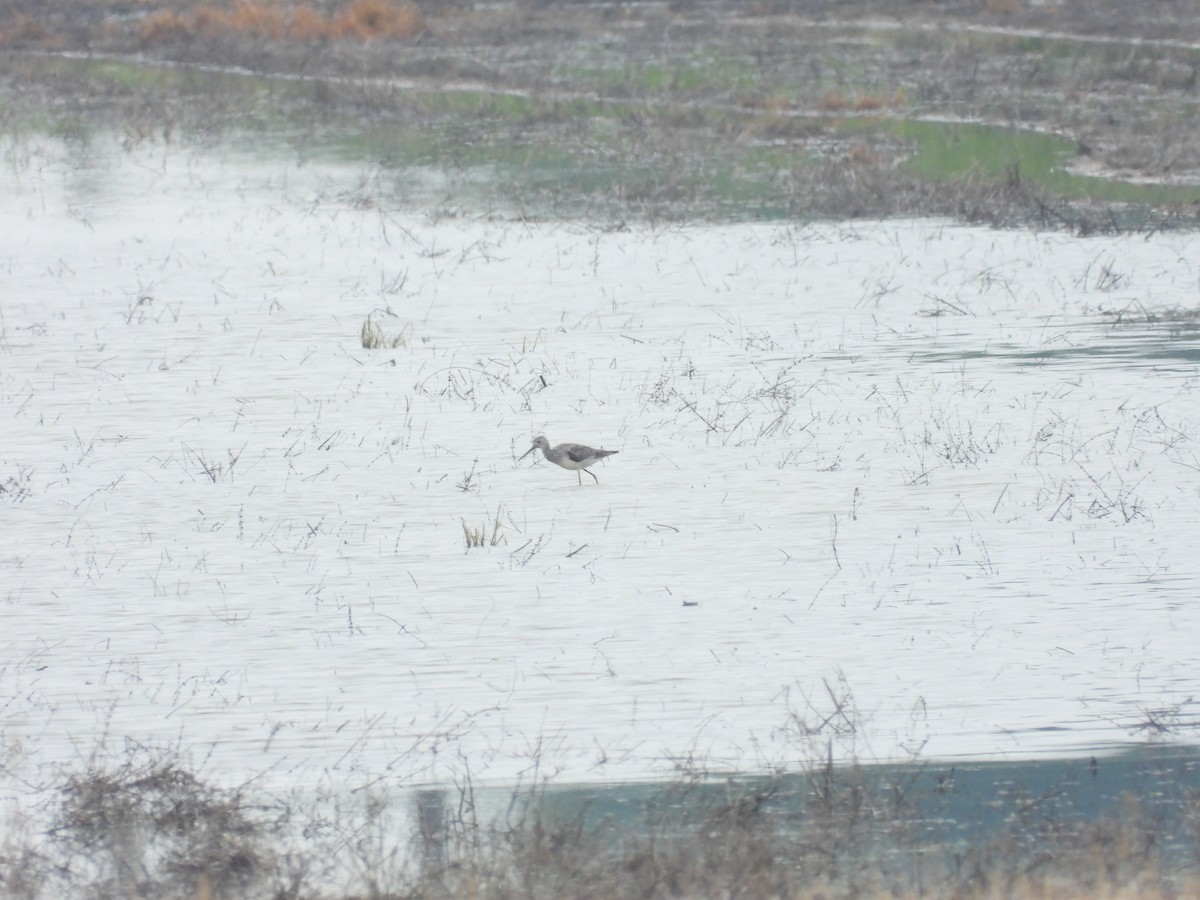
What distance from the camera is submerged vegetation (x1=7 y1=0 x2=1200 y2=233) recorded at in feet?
69.3

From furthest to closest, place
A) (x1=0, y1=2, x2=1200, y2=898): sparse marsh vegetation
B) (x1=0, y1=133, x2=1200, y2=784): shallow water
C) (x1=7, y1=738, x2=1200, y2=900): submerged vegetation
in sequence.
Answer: (x1=0, y1=133, x2=1200, y2=784): shallow water → (x1=0, y1=2, x2=1200, y2=898): sparse marsh vegetation → (x1=7, y1=738, x2=1200, y2=900): submerged vegetation

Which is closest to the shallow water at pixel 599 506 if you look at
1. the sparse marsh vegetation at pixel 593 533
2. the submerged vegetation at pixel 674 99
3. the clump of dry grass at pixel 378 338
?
the sparse marsh vegetation at pixel 593 533

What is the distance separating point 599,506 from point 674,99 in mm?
22356

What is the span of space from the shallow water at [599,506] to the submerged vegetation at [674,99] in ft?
12.9

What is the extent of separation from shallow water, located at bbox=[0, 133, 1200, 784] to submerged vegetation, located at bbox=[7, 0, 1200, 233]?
155 inches

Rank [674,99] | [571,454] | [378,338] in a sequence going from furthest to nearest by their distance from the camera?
[674,99] < [378,338] < [571,454]

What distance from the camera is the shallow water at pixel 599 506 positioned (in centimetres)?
641

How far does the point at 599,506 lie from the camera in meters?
9.31

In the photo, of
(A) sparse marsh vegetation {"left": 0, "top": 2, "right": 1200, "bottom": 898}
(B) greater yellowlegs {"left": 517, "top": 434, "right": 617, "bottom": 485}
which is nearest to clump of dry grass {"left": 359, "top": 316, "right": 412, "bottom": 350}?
(A) sparse marsh vegetation {"left": 0, "top": 2, "right": 1200, "bottom": 898}

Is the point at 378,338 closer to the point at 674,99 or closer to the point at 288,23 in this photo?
the point at 674,99

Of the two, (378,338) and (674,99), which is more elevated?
(674,99)

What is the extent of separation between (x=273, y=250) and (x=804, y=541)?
10.0m

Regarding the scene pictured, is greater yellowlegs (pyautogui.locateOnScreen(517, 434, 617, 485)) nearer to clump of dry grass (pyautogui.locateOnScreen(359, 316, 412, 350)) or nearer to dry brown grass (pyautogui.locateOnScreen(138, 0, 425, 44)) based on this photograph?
clump of dry grass (pyautogui.locateOnScreen(359, 316, 412, 350))

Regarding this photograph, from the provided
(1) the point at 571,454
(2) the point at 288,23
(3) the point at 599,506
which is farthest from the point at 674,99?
(3) the point at 599,506
